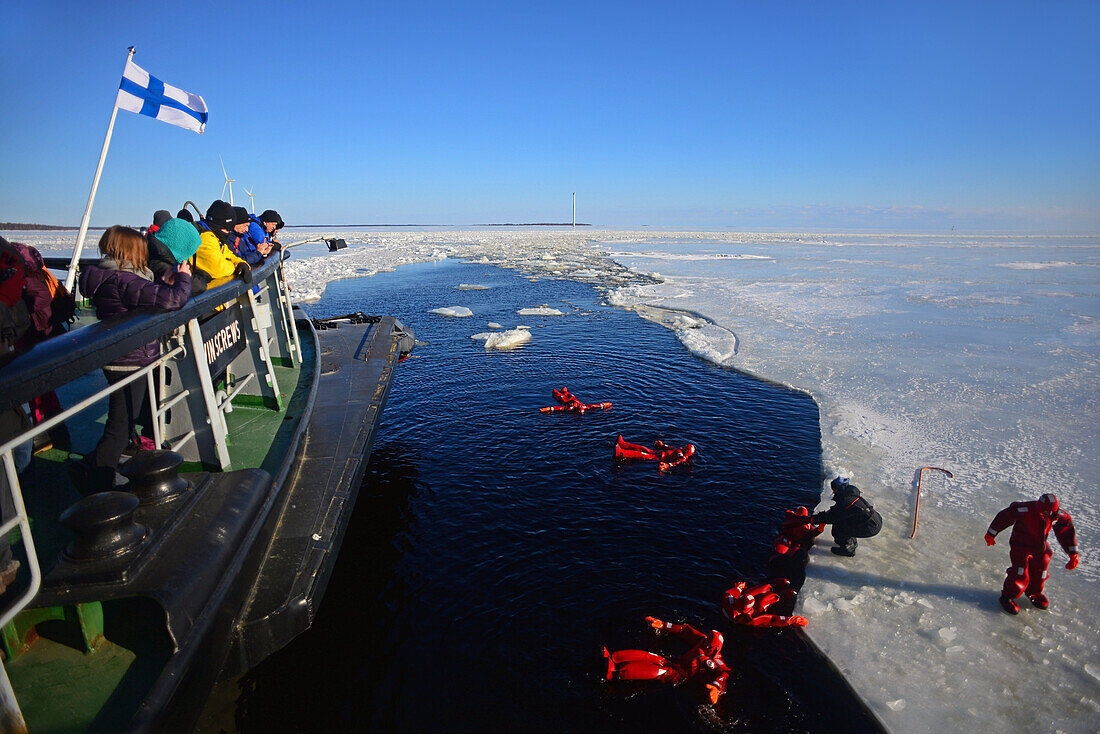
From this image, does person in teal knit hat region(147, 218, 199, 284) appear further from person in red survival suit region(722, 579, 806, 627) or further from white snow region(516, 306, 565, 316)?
white snow region(516, 306, 565, 316)

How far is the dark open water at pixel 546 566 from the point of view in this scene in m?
5.06

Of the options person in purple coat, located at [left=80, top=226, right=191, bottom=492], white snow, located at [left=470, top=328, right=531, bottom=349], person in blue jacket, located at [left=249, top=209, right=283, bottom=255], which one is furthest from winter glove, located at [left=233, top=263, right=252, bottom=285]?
white snow, located at [left=470, top=328, right=531, bottom=349]

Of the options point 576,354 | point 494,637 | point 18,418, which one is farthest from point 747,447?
point 18,418

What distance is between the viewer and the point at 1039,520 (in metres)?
5.84

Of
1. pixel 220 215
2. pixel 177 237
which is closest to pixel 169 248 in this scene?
pixel 177 237

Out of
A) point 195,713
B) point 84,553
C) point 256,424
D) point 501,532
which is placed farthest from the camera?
point 501,532

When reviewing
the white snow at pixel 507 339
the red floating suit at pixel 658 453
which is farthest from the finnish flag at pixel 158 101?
the white snow at pixel 507 339

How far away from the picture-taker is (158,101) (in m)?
6.89

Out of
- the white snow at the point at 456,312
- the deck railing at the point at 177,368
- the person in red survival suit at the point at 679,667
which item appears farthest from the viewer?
the white snow at the point at 456,312

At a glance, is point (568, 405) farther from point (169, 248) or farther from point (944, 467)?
point (169, 248)

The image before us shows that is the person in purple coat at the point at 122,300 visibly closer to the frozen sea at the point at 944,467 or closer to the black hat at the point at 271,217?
the black hat at the point at 271,217

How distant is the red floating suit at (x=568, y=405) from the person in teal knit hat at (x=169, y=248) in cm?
840

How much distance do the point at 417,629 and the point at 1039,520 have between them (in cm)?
687

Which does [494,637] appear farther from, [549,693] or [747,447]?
[747,447]
